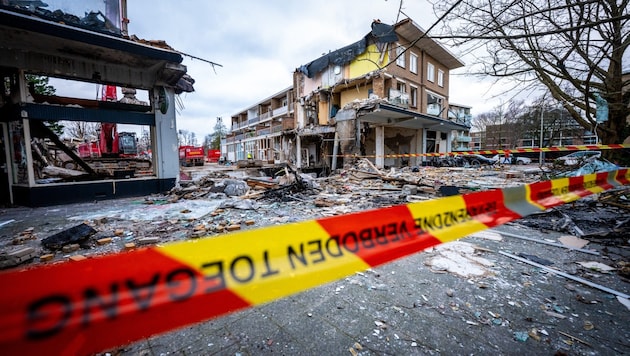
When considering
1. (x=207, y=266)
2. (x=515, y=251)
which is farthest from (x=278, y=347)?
(x=515, y=251)

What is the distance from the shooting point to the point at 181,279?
93 cm

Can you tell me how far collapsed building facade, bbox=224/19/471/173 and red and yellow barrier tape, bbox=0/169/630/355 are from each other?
46.1 feet

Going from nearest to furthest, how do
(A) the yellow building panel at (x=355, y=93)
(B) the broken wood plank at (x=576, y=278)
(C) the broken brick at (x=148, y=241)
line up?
(B) the broken wood plank at (x=576, y=278)
(C) the broken brick at (x=148, y=241)
(A) the yellow building panel at (x=355, y=93)

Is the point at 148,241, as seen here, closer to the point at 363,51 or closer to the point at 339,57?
the point at 363,51

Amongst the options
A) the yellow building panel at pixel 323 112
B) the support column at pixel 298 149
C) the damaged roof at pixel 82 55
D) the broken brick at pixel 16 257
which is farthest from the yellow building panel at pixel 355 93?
the broken brick at pixel 16 257

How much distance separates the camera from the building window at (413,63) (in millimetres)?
20219

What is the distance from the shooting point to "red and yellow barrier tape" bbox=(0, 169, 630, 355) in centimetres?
70

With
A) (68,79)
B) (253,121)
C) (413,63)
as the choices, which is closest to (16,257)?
(68,79)

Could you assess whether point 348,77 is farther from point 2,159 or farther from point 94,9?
point 2,159

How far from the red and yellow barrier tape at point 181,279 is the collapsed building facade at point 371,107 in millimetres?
14038

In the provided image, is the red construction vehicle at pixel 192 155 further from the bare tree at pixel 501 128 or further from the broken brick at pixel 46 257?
the bare tree at pixel 501 128

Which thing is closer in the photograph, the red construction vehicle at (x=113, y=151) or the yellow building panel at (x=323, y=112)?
the red construction vehicle at (x=113, y=151)

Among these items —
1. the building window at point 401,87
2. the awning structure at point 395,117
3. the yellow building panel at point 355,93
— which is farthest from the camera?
the building window at point 401,87

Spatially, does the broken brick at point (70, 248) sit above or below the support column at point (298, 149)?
below
